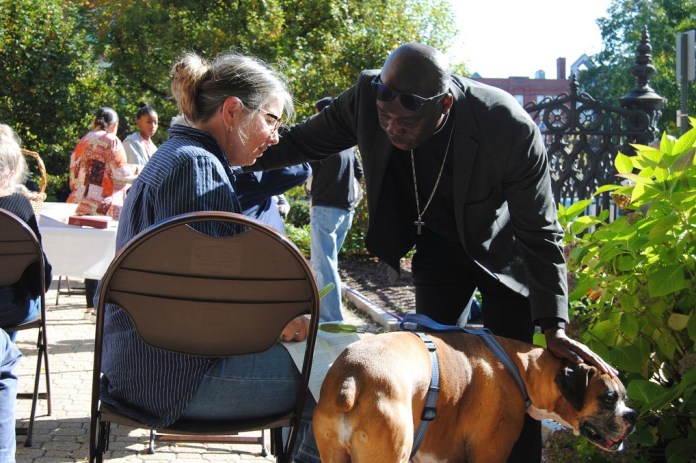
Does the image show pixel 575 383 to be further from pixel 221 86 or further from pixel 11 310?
pixel 11 310

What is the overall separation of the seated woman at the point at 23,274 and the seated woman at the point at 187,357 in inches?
71.7

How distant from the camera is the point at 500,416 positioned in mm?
2404

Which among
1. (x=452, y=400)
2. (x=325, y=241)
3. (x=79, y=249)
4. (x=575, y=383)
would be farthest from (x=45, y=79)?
(x=575, y=383)

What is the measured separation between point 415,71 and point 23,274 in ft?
8.72

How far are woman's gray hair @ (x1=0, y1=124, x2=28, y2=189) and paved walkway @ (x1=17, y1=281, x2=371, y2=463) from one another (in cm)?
147

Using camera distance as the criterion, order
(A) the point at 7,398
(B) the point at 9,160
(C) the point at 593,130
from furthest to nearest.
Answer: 1. (C) the point at 593,130
2. (B) the point at 9,160
3. (A) the point at 7,398

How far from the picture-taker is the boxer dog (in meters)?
2.11

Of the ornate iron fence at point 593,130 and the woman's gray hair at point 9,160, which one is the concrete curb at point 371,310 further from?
the woman's gray hair at point 9,160

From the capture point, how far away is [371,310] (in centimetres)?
873

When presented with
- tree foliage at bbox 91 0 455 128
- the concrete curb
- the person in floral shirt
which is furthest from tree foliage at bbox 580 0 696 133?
the person in floral shirt

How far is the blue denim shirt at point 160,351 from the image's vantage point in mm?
2377

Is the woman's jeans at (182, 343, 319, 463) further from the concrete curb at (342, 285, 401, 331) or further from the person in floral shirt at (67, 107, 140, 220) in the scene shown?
the person in floral shirt at (67, 107, 140, 220)

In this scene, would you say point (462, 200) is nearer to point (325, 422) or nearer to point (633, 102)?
point (325, 422)

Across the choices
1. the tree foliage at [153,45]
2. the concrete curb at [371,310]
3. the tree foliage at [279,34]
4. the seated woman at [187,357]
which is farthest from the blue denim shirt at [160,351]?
the tree foliage at [153,45]
